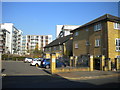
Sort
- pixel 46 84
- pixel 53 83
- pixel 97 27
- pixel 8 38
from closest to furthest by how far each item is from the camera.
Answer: pixel 46 84
pixel 53 83
pixel 97 27
pixel 8 38

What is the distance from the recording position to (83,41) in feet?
94.7

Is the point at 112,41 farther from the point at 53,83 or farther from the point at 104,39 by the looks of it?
the point at 53,83

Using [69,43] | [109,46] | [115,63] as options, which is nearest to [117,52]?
[109,46]

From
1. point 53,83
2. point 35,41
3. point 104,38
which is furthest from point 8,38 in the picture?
point 53,83

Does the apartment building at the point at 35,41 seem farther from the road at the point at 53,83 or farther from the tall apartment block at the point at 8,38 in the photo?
the road at the point at 53,83

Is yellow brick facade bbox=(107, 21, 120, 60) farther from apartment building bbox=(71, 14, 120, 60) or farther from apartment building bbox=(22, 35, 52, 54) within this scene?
apartment building bbox=(22, 35, 52, 54)

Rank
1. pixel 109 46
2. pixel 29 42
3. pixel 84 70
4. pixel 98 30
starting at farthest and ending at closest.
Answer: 1. pixel 29 42
2. pixel 98 30
3. pixel 109 46
4. pixel 84 70

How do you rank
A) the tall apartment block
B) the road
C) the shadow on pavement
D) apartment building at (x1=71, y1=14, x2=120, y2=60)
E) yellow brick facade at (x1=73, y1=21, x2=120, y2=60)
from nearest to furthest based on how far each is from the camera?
1. the shadow on pavement
2. the road
3. yellow brick facade at (x1=73, y1=21, x2=120, y2=60)
4. apartment building at (x1=71, y1=14, x2=120, y2=60)
5. the tall apartment block

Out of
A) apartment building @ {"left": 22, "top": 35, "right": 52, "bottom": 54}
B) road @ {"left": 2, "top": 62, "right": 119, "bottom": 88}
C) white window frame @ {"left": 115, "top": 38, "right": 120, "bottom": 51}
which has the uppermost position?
apartment building @ {"left": 22, "top": 35, "right": 52, "bottom": 54}

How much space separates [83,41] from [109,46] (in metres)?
7.53

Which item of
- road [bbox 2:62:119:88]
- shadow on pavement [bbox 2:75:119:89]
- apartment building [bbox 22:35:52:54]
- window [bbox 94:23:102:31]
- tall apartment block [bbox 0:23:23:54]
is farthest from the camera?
apartment building [bbox 22:35:52:54]

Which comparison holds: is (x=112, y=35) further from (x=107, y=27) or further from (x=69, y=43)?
(x=69, y=43)

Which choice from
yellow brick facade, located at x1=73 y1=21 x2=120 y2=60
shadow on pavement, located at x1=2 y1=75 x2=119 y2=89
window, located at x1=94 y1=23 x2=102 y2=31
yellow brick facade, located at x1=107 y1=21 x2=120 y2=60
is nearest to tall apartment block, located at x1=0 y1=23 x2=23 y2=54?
yellow brick facade, located at x1=73 y1=21 x2=120 y2=60

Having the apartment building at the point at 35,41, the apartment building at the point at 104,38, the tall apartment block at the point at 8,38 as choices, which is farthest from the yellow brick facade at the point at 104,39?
the apartment building at the point at 35,41
